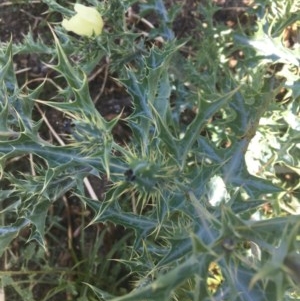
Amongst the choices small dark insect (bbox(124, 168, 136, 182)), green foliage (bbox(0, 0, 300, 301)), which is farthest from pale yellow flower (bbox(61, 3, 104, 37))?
small dark insect (bbox(124, 168, 136, 182))

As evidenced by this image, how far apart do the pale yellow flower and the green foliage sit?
7cm

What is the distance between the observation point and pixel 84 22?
5.47 ft

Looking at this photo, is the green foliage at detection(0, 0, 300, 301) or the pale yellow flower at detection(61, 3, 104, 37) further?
the pale yellow flower at detection(61, 3, 104, 37)

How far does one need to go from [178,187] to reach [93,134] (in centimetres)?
25

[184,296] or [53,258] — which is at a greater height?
[184,296]

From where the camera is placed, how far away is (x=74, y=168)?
1439 millimetres

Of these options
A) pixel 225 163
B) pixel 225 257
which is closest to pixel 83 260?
pixel 225 163

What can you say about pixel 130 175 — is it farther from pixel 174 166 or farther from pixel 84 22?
pixel 84 22

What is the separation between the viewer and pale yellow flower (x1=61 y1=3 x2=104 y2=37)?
1.65 meters

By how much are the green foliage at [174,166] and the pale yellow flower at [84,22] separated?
0.07 metres

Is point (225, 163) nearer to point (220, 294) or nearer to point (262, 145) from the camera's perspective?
point (220, 294)

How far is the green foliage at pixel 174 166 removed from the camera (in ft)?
3.41

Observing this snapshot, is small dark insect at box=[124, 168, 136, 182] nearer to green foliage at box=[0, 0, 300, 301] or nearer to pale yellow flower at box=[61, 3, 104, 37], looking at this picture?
green foliage at box=[0, 0, 300, 301]

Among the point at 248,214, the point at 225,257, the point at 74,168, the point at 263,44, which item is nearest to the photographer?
the point at 225,257
